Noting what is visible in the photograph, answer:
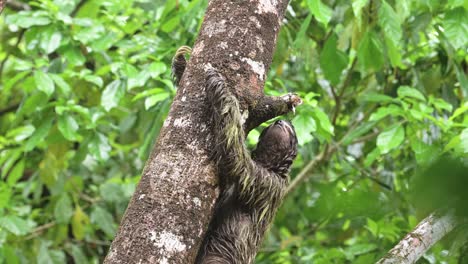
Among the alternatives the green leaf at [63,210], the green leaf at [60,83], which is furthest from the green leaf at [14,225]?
the green leaf at [60,83]

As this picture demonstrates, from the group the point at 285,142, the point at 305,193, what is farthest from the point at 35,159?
the point at 285,142

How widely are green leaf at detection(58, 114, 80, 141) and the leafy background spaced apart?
0.01 meters

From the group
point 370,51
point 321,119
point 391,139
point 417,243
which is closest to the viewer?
point 417,243

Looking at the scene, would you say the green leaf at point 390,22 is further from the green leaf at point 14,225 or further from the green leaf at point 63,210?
the green leaf at point 63,210

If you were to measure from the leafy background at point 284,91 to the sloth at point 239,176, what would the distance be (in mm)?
857

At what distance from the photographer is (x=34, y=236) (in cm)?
795

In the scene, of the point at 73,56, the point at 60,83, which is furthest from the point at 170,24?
the point at 60,83

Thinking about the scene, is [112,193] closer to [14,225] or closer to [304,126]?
[14,225]

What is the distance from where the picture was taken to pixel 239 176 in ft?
11.9

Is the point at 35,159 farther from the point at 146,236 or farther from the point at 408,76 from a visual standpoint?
the point at 146,236

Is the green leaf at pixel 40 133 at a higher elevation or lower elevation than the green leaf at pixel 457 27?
lower

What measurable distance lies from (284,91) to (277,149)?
85.1 inches

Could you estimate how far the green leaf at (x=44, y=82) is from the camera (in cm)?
597

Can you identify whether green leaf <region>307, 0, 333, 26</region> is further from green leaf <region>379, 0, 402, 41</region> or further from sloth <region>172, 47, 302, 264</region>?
sloth <region>172, 47, 302, 264</region>
